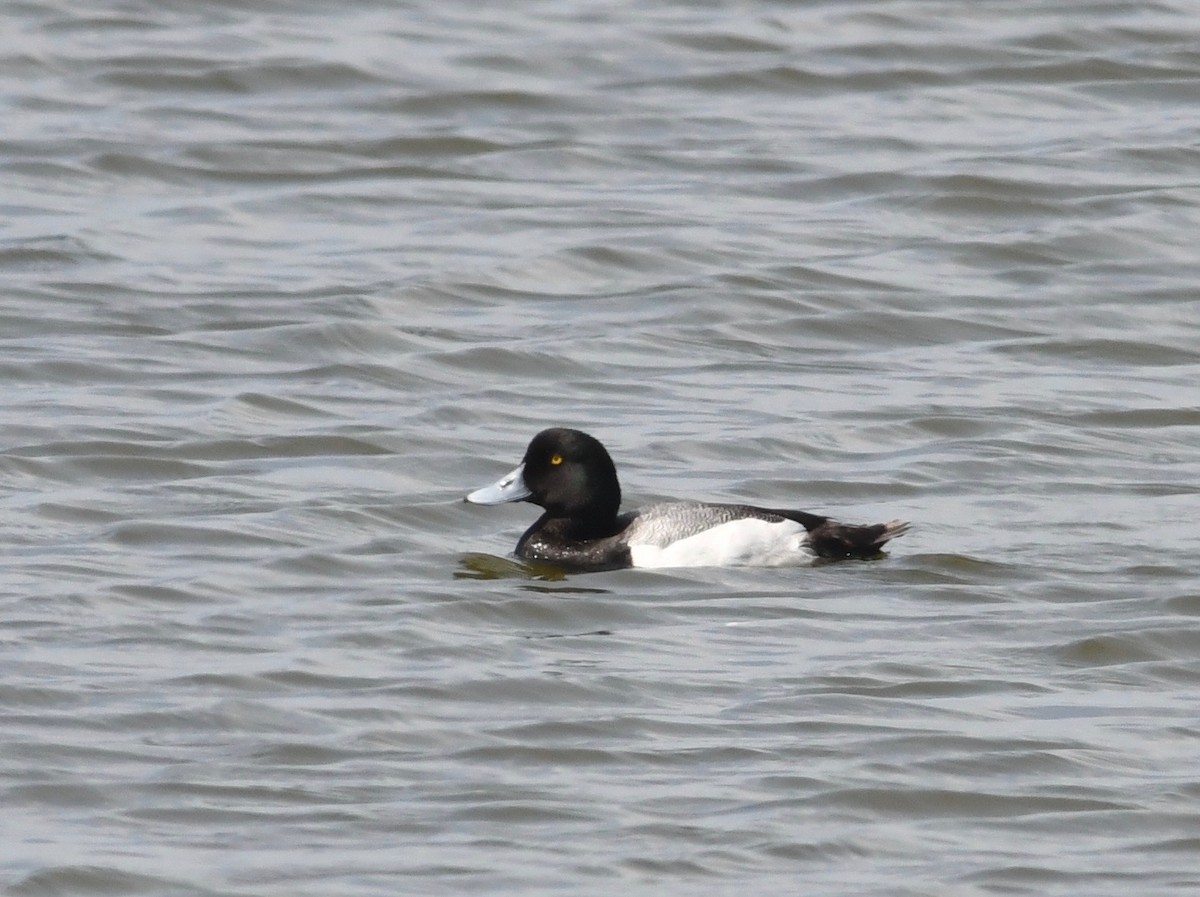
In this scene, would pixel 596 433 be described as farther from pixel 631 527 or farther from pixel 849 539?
pixel 849 539

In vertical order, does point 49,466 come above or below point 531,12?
below

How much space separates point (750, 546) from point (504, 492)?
113 centimetres

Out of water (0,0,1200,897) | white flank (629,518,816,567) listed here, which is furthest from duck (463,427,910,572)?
water (0,0,1200,897)

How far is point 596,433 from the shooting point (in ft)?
41.1

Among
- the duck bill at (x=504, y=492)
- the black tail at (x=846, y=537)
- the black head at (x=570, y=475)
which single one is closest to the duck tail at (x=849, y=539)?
the black tail at (x=846, y=537)

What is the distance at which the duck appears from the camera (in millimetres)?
10562

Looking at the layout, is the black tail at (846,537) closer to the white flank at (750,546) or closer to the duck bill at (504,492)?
the white flank at (750,546)

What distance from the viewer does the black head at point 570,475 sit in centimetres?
1109

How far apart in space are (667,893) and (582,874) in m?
0.24

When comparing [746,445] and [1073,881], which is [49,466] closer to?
[746,445]

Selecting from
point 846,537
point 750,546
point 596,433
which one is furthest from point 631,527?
point 596,433

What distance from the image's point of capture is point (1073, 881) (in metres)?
6.82

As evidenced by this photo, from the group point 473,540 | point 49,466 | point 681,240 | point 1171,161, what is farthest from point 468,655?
point 1171,161

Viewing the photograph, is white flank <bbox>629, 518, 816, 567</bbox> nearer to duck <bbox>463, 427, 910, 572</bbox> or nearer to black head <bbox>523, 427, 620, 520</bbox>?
duck <bbox>463, 427, 910, 572</bbox>
